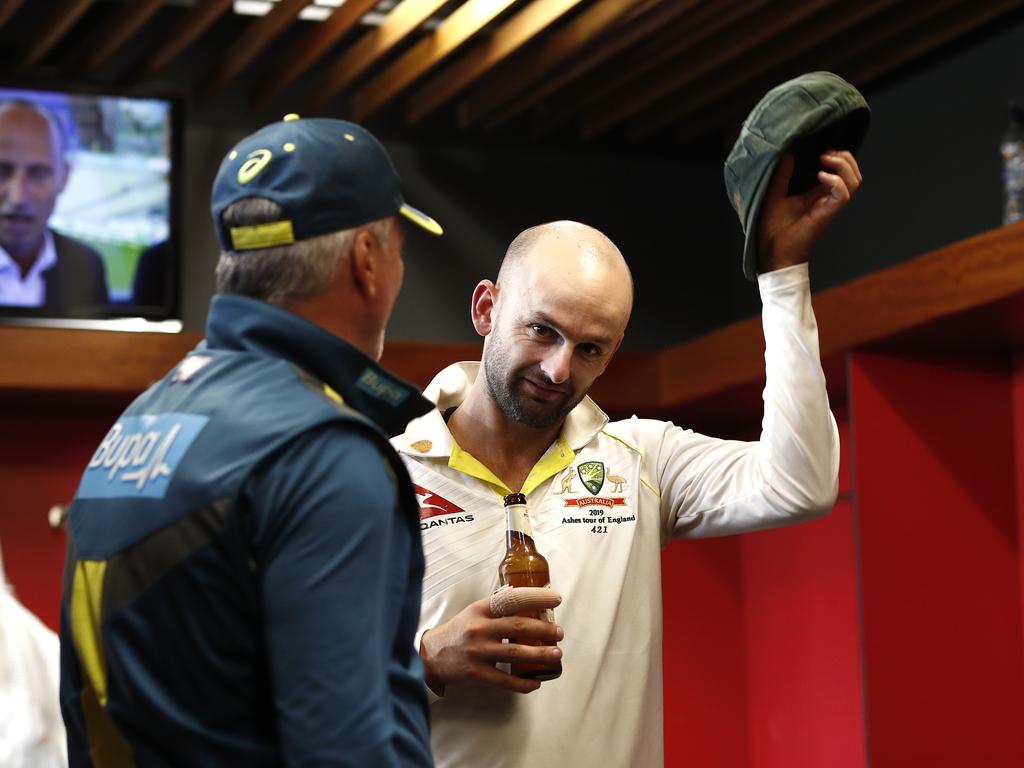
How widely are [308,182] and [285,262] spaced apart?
0.08 meters

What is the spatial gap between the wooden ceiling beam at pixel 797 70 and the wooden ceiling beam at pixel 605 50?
1.93 feet

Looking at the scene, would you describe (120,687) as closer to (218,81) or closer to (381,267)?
(381,267)

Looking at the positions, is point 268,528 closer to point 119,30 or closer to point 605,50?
point 605,50

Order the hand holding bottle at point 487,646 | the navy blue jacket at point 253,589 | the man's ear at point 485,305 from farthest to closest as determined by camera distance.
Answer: the man's ear at point 485,305
the hand holding bottle at point 487,646
the navy blue jacket at point 253,589

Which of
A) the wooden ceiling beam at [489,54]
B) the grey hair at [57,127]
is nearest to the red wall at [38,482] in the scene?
the grey hair at [57,127]

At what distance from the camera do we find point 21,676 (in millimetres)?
2791

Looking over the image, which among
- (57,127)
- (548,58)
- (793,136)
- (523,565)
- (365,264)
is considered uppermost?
(548,58)

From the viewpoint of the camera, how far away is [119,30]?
17.0 feet

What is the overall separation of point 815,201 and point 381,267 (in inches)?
33.9

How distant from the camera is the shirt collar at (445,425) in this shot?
2271 mm

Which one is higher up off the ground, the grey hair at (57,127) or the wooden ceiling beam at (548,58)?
the wooden ceiling beam at (548,58)

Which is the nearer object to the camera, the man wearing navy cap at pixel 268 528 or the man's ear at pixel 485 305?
the man wearing navy cap at pixel 268 528

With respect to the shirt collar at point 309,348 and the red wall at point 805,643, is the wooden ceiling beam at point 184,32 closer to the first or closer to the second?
the red wall at point 805,643

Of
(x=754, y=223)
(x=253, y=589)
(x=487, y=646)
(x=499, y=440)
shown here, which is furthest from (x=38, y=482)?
(x=253, y=589)
